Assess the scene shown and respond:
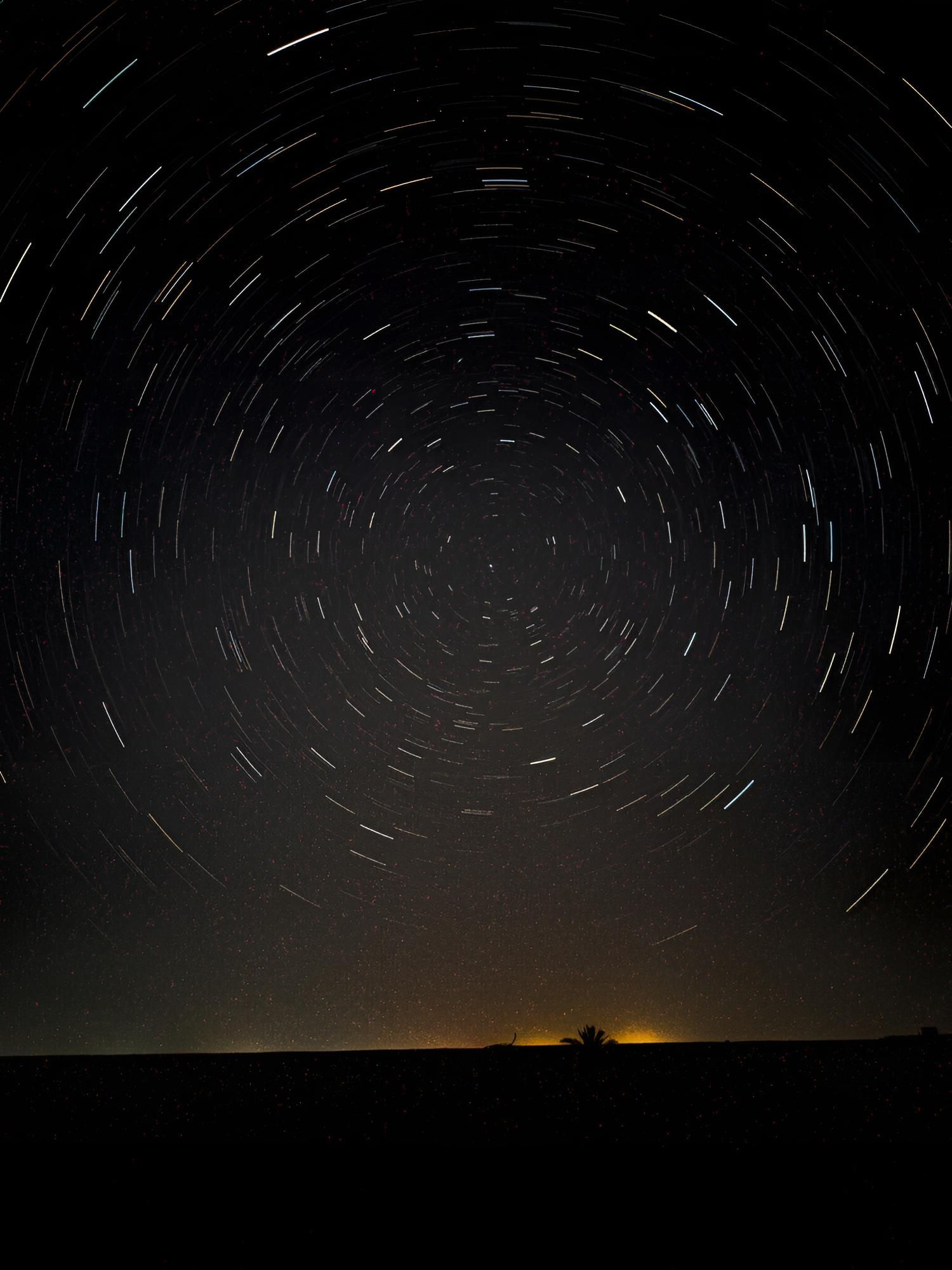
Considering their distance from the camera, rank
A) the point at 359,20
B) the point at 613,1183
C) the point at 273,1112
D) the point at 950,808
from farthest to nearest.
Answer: the point at 950,808
the point at 273,1112
the point at 359,20
the point at 613,1183

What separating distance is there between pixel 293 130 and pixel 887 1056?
9.56 metres

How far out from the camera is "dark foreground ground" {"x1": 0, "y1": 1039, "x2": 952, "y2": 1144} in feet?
16.5

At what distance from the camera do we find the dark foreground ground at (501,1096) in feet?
16.5

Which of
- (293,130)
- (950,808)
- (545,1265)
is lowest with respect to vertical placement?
(545,1265)

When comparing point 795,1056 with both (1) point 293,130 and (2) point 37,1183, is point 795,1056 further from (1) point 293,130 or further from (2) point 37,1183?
(1) point 293,130

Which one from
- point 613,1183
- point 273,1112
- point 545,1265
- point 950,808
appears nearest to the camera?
point 545,1265

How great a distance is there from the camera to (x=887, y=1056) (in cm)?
694

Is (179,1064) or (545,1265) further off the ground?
(179,1064)

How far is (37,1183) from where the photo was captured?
4.39 m

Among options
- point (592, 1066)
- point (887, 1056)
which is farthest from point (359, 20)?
point (887, 1056)

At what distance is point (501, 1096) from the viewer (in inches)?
231

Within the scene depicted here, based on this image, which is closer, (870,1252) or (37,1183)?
(870,1252)

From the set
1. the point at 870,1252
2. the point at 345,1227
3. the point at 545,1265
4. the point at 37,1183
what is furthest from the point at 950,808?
the point at 37,1183

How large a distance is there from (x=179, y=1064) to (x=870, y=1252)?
6.36 m
